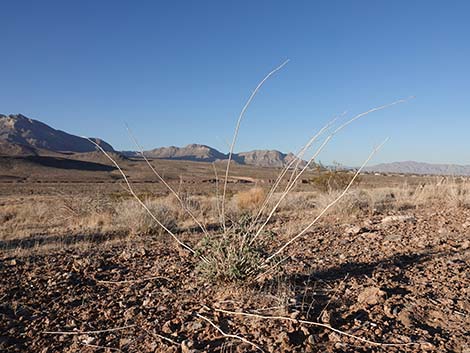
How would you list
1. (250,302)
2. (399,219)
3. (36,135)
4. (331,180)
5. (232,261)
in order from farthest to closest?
(36,135), (331,180), (399,219), (232,261), (250,302)

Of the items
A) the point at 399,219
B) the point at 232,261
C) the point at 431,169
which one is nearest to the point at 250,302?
the point at 232,261

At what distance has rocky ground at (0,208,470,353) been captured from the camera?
2.42 m

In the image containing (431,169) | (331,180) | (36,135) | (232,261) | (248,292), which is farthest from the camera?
(36,135)

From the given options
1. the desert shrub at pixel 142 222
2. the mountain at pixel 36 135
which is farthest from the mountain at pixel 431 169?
the mountain at pixel 36 135

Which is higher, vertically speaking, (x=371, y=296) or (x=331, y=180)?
(x=331, y=180)

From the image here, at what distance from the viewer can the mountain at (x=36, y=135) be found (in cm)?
14025

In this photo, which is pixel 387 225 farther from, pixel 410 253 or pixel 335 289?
pixel 335 289

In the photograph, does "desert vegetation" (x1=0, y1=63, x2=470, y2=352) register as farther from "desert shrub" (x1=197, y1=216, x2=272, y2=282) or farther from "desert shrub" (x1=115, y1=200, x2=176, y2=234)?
"desert shrub" (x1=115, y1=200, x2=176, y2=234)

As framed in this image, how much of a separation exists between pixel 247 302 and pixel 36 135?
566ft

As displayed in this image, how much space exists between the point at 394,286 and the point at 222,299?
58.2 inches

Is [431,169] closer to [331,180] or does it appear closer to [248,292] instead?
[331,180]

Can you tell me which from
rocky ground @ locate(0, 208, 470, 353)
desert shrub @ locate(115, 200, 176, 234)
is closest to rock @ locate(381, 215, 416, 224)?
rocky ground @ locate(0, 208, 470, 353)

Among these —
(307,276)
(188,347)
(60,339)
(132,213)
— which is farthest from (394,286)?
(132,213)

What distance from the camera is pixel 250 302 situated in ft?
9.65
